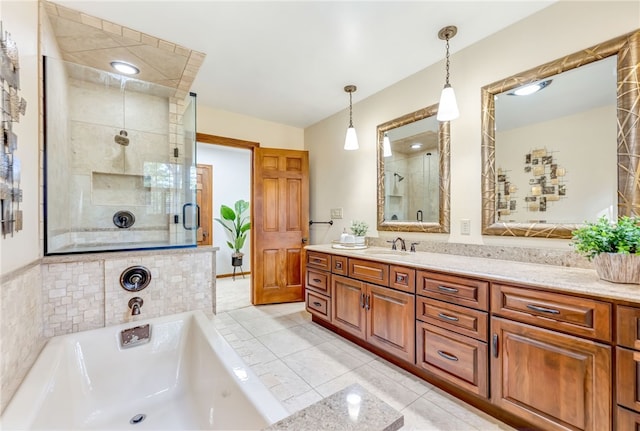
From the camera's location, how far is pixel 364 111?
308 centimetres

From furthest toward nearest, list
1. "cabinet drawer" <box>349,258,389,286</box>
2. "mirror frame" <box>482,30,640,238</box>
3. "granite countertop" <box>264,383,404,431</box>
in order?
"cabinet drawer" <box>349,258,389,286</box> → "mirror frame" <box>482,30,640,238</box> → "granite countertop" <box>264,383,404,431</box>

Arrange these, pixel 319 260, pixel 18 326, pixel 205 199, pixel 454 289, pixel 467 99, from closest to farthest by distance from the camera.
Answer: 1. pixel 18 326
2. pixel 454 289
3. pixel 467 99
4. pixel 319 260
5. pixel 205 199

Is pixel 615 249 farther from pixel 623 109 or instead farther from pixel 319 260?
pixel 319 260

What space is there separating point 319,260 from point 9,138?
2225mm

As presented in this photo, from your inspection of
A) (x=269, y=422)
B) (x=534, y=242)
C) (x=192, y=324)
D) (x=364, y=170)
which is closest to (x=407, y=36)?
(x=364, y=170)

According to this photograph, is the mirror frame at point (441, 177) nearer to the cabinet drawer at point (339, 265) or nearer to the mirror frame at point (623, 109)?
the mirror frame at point (623, 109)

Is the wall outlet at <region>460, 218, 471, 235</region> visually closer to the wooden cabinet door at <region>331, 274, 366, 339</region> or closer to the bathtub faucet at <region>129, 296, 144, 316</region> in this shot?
the wooden cabinet door at <region>331, 274, 366, 339</region>

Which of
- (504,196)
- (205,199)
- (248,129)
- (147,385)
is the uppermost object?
(248,129)

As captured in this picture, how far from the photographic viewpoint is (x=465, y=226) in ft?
7.09

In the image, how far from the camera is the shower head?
261 cm

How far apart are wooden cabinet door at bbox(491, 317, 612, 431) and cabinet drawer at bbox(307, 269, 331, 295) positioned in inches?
57.8

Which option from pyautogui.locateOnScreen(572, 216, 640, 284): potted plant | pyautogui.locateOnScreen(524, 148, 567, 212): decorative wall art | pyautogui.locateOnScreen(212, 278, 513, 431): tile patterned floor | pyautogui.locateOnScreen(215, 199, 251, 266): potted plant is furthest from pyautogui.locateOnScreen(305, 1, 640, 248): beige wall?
pyautogui.locateOnScreen(215, 199, 251, 266): potted plant

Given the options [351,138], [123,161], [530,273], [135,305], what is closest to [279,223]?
[351,138]

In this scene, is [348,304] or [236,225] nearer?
[348,304]
